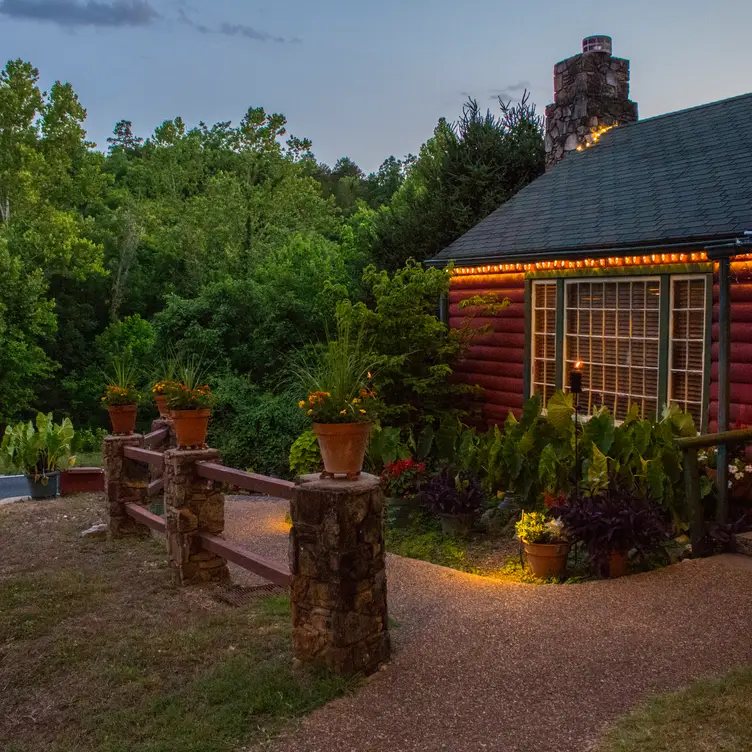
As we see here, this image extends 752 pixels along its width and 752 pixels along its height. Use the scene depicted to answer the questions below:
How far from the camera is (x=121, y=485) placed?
7.83 metres

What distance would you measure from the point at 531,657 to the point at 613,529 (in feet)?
5.69

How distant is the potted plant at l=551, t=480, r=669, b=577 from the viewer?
5871 mm

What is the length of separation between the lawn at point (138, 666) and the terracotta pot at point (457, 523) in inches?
100

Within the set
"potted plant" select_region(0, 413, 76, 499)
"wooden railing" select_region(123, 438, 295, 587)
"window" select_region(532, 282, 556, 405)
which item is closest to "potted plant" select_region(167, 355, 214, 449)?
"wooden railing" select_region(123, 438, 295, 587)

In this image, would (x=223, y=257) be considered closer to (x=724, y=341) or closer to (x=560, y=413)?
(x=560, y=413)

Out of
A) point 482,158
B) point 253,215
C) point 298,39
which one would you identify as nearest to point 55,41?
point 253,215

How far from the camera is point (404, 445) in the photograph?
364 inches

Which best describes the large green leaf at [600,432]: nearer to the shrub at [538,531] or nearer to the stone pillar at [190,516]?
the shrub at [538,531]

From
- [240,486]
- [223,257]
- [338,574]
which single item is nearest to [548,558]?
[240,486]

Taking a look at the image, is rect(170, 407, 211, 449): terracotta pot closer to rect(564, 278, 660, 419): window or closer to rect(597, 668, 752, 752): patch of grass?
rect(597, 668, 752, 752): patch of grass

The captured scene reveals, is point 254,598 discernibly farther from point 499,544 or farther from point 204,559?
point 499,544

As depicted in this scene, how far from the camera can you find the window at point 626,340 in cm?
791

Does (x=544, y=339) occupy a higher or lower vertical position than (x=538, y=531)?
higher

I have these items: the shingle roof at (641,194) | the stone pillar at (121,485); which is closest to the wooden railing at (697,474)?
the shingle roof at (641,194)
